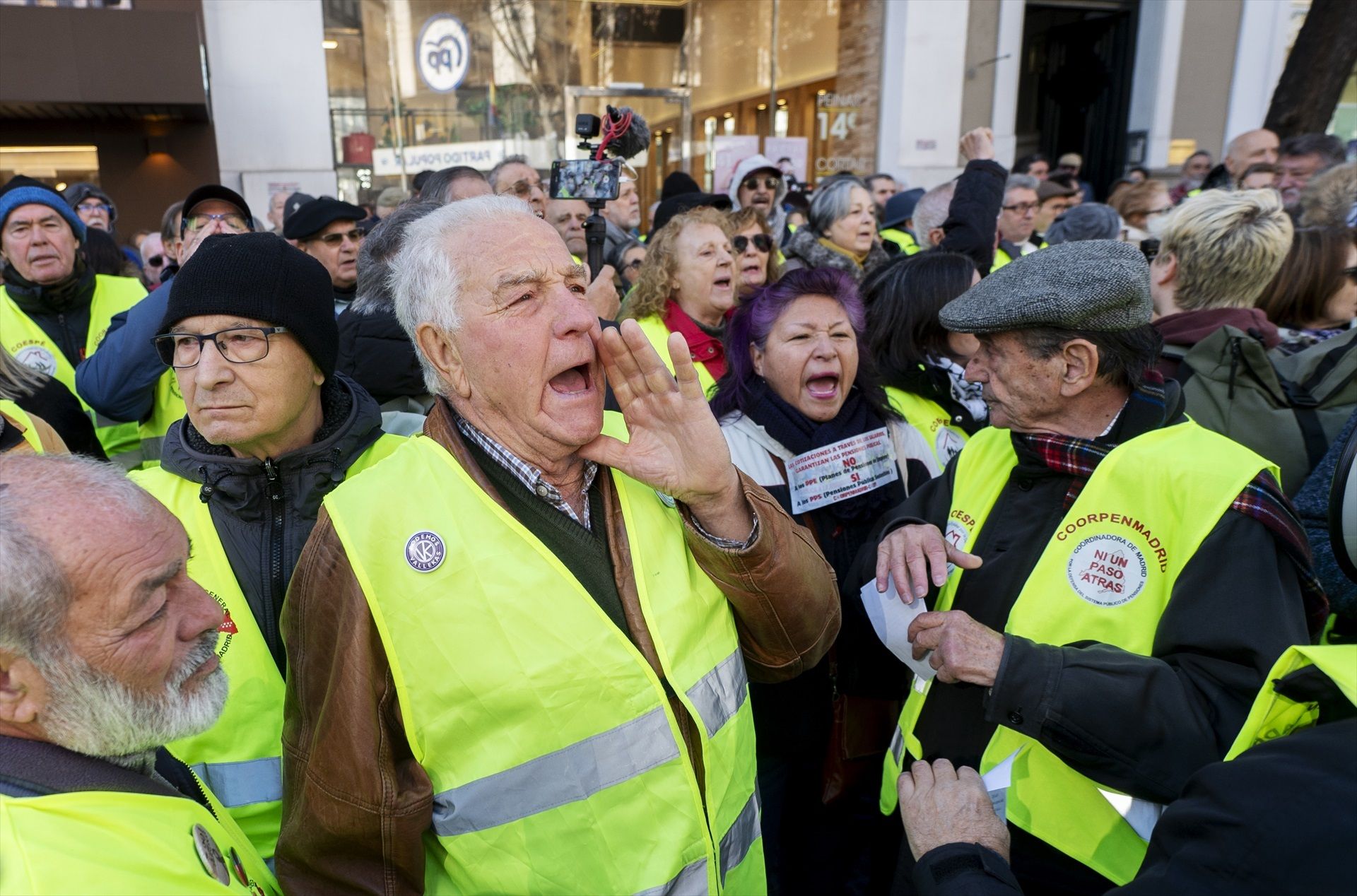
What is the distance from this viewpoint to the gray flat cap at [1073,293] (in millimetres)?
1802

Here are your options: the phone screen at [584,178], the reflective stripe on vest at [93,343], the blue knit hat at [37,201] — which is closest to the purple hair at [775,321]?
the phone screen at [584,178]

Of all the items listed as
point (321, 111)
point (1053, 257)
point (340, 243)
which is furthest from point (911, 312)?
point (321, 111)

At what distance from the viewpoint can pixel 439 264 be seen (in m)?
1.64

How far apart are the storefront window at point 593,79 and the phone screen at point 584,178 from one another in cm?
676

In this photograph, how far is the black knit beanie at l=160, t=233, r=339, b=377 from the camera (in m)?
1.89

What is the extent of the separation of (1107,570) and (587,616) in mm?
1014

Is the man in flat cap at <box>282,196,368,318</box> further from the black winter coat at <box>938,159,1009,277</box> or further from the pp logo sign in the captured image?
the pp logo sign

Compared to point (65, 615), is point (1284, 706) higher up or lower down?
lower down

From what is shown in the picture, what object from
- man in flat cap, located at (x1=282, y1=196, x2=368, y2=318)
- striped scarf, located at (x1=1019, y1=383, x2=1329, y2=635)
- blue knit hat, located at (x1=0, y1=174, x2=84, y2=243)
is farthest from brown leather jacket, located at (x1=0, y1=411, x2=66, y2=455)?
striped scarf, located at (x1=1019, y1=383, x2=1329, y2=635)

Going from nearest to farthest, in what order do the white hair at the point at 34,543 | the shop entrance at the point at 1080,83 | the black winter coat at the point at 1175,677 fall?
the white hair at the point at 34,543, the black winter coat at the point at 1175,677, the shop entrance at the point at 1080,83

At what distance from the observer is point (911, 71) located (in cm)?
1195

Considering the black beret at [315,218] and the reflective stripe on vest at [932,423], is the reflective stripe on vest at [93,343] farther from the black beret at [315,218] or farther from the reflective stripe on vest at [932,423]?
the reflective stripe on vest at [932,423]

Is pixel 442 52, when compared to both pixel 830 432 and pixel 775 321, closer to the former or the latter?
pixel 775 321

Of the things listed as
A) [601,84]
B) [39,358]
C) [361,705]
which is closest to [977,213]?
[361,705]
